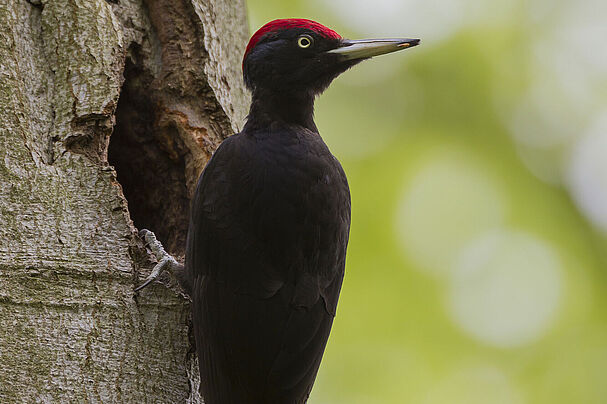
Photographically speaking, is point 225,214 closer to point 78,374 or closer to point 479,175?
point 78,374

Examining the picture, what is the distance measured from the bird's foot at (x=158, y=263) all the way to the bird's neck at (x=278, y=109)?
0.76 m

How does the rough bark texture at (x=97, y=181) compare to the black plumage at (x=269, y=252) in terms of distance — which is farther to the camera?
the black plumage at (x=269, y=252)

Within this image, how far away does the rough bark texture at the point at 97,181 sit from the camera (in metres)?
2.63

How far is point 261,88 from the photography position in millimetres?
3707

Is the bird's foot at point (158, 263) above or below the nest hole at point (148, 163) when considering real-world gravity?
below

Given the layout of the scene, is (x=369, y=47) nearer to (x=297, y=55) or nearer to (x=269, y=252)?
(x=297, y=55)

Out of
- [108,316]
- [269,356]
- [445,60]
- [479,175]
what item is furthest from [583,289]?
[108,316]

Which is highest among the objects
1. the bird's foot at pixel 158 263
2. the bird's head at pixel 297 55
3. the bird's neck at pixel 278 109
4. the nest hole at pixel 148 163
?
the bird's head at pixel 297 55

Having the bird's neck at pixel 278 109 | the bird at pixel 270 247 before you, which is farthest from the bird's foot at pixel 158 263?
the bird's neck at pixel 278 109

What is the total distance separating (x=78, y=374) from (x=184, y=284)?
0.64 metres

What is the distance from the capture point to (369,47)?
137 inches

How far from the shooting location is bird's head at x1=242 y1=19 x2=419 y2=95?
361 cm

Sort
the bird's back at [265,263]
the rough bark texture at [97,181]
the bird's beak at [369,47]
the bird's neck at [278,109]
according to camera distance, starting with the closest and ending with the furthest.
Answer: the rough bark texture at [97,181] < the bird's back at [265,263] < the bird's beak at [369,47] < the bird's neck at [278,109]

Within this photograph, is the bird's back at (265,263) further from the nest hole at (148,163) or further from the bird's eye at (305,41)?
the bird's eye at (305,41)
